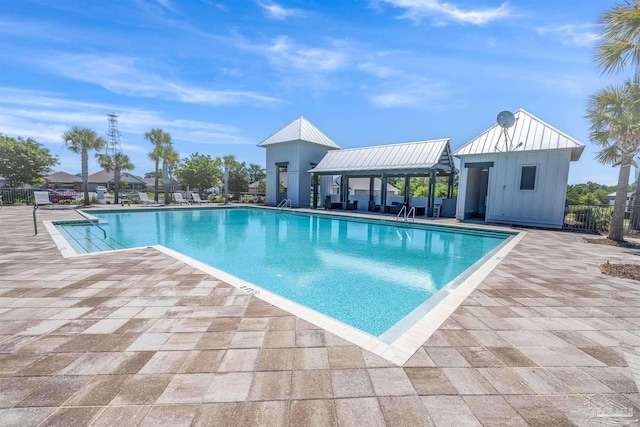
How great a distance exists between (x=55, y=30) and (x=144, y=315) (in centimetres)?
1052

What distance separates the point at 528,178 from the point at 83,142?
2425 cm

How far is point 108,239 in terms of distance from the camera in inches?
337

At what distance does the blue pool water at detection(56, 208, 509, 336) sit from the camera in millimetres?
4367

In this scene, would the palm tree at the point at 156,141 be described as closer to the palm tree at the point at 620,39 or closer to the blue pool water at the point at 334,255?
the blue pool water at the point at 334,255

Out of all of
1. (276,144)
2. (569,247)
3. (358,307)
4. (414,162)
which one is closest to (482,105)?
(414,162)

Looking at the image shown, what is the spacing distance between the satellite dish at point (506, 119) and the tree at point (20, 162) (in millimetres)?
34473

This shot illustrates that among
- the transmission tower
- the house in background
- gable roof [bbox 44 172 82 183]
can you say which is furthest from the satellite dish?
gable roof [bbox 44 172 82 183]

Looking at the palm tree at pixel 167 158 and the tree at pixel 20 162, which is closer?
the palm tree at pixel 167 158

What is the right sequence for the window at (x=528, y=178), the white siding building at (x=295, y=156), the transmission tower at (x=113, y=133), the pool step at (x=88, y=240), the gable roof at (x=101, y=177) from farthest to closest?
the transmission tower at (x=113, y=133), the gable roof at (x=101, y=177), the white siding building at (x=295, y=156), the window at (x=528, y=178), the pool step at (x=88, y=240)

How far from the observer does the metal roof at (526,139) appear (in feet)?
32.8

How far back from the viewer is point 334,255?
723cm

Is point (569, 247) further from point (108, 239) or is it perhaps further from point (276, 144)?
point (276, 144)

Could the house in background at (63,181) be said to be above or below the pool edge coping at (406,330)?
above

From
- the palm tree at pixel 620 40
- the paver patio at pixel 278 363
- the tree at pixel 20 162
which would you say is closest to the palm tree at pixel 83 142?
the tree at pixel 20 162
